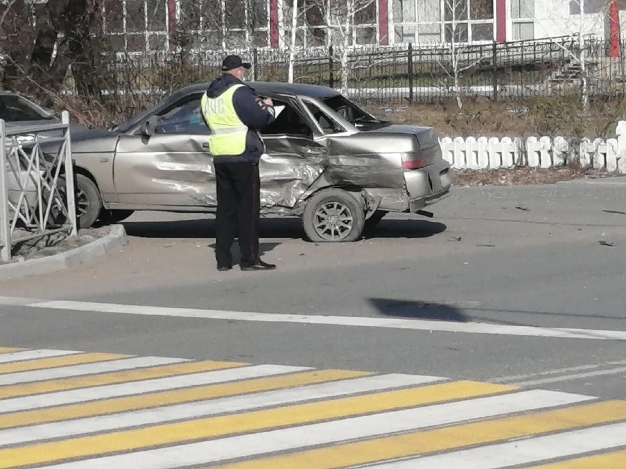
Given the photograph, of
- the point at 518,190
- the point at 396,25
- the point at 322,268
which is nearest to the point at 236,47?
the point at 396,25

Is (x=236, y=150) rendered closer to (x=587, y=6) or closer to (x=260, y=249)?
(x=260, y=249)

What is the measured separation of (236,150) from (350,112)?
2473 millimetres

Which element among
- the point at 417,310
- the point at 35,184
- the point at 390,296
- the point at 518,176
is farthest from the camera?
the point at 518,176

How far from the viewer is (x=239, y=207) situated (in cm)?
1107

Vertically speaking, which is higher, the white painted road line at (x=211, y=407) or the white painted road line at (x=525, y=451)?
the white painted road line at (x=211, y=407)

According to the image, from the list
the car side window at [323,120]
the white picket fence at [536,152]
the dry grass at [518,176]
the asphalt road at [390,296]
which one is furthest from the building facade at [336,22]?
the car side window at [323,120]

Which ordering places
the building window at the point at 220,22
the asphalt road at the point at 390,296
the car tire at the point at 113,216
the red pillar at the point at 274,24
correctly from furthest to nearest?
the red pillar at the point at 274,24
the building window at the point at 220,22
the car tire at the point at 113,216
the asphalt road at the point at 390,296

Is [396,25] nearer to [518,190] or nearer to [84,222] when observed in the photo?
[518,190]

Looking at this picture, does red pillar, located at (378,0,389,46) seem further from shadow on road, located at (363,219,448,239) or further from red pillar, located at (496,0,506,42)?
shadow on road, located at (363,219,448,239)

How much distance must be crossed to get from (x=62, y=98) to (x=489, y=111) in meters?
9.26

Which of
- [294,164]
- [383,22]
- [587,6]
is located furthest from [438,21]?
[294,164]

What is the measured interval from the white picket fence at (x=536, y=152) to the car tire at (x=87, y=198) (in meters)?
8.47

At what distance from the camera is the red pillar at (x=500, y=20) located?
41812mm

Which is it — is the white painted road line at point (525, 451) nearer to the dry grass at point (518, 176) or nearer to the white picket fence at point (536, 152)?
the dry grass at point (518, 176)
